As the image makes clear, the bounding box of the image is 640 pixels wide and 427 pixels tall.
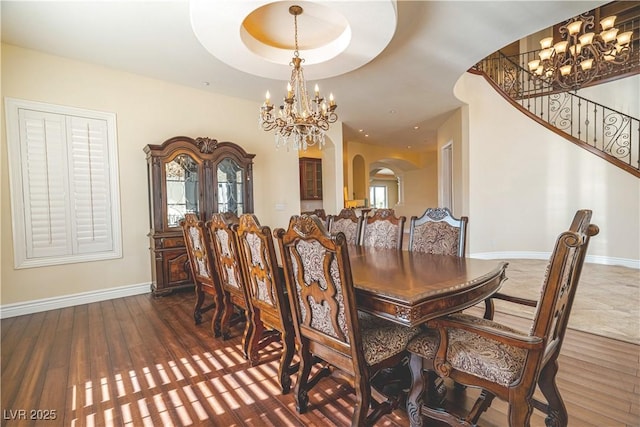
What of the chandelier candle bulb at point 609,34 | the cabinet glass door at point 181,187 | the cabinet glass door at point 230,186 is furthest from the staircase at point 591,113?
the cabinet glass door at point 181,187

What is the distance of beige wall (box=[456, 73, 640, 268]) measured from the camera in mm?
5176

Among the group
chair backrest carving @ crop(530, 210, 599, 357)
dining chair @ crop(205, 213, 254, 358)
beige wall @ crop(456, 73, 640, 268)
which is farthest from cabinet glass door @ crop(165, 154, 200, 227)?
beige wall @ crop(456, 73, 640, 268)

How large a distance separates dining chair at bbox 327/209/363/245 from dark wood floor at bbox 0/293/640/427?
131cm

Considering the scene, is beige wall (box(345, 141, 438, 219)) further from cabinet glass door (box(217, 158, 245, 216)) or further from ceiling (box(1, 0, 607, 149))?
cabinet glass door (box(217, 158, 245, 216))

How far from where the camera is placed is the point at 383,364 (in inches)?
57.2

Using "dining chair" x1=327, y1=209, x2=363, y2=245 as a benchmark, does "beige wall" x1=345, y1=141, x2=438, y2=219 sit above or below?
above

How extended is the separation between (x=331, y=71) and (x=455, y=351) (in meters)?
3.32

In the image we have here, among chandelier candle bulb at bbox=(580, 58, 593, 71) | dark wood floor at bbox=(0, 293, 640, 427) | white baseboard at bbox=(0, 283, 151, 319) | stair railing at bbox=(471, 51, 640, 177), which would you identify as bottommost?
dark wood floor at bbox=(0, 293, 640, 427)

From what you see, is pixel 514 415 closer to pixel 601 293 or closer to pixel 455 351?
pixel 455 351

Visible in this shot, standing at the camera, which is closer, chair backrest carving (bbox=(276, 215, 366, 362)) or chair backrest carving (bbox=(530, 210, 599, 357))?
chair backrest carving (bbox=(530, 210, 599, 357))

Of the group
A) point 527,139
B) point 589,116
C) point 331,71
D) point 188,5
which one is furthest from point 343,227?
point 589,116

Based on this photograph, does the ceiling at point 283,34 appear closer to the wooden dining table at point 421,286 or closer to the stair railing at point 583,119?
the wooden dining table at point 421,286

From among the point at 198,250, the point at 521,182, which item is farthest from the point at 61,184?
the point at 521,182

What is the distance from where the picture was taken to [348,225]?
3.28 meters
